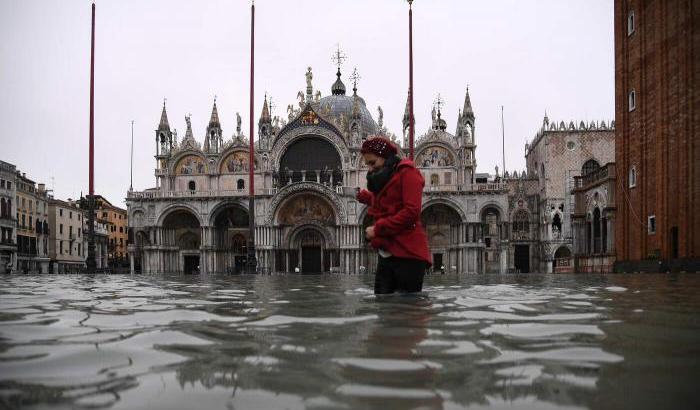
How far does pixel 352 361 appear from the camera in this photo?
280cm

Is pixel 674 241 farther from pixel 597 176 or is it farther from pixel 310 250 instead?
pixel 310 250

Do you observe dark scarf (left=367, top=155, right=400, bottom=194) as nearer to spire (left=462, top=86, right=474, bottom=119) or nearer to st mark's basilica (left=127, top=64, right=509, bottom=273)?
st mark's basilica (left=127, top=64, right=509, bottom=273)

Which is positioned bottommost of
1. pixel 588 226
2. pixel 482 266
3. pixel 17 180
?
pixel 482 266

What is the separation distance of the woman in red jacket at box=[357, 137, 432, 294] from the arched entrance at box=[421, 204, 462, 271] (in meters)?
39.5

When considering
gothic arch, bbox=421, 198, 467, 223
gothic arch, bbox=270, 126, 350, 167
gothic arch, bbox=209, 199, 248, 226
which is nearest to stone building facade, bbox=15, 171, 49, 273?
gothic arch, bbox=209, 199, 248, 226

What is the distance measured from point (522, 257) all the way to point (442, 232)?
12.2 metres

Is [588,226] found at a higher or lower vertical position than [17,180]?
lower

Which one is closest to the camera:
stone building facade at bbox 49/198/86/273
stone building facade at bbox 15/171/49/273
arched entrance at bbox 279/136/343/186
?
arched entrance at bbox 279/136/343/186

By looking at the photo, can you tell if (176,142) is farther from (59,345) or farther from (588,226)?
(59,345)

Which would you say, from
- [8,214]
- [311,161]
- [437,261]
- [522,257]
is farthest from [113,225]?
[522,257]

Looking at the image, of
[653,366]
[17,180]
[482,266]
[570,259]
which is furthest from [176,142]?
[653,366]

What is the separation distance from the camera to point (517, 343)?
3396mm

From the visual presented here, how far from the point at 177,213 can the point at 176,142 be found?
6.31 m

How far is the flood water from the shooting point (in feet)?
7.00
